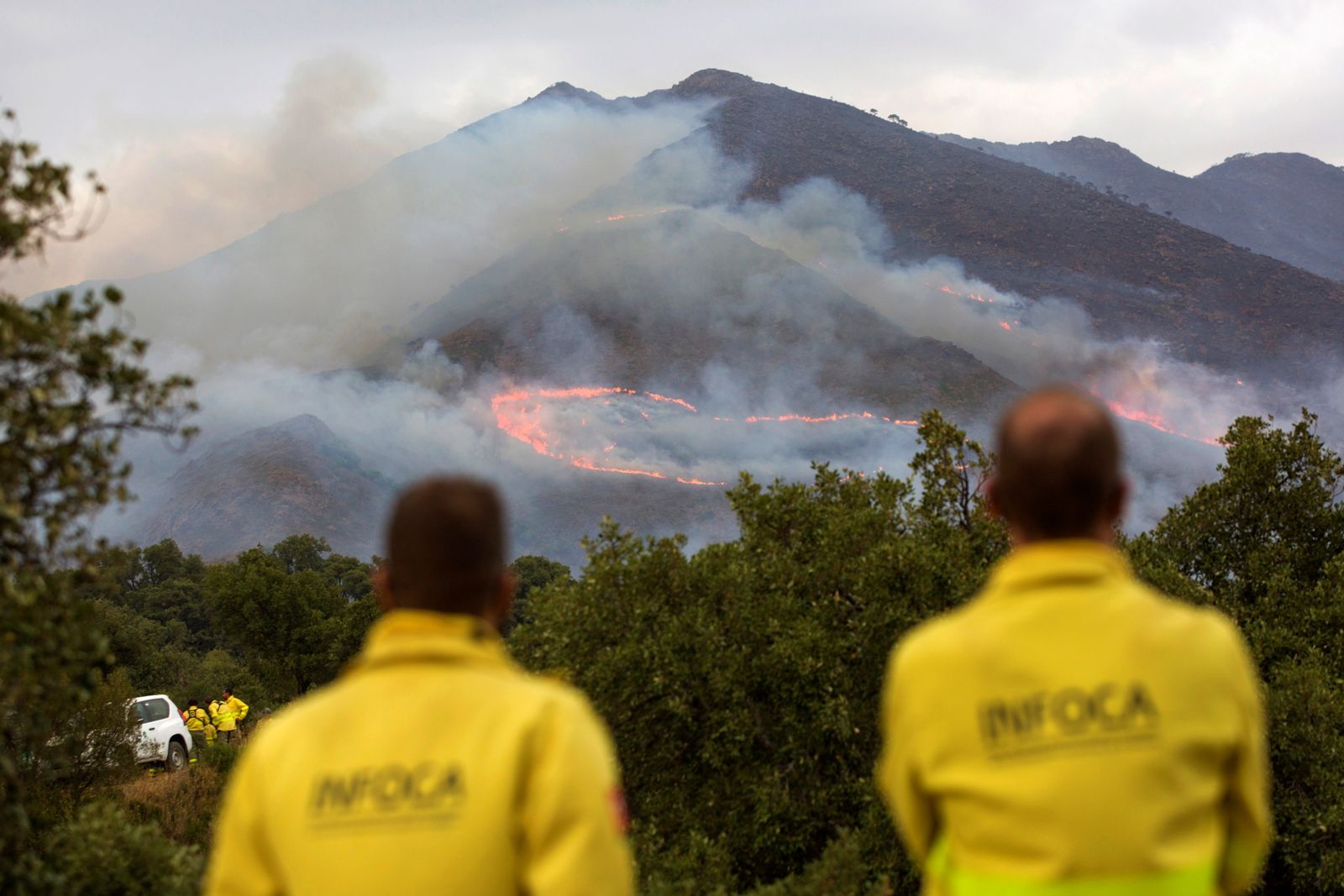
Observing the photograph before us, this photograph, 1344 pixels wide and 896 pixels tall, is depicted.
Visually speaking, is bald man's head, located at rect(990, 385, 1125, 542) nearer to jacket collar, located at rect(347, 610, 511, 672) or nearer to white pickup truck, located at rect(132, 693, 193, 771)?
jacket collar, located at rect(347, 610, 511, 672)

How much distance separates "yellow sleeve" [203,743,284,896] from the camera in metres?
2.84

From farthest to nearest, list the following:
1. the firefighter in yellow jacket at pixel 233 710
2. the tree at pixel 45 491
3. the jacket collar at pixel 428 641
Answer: the firefighter in yellow jacket at pixel 233 710 → the tree at pixel 45 491 → the jacket collar at pixel 428 641

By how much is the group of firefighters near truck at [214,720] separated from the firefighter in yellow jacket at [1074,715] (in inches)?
1248

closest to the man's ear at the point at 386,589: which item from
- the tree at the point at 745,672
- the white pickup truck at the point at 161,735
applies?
the tree at the point at 745,672

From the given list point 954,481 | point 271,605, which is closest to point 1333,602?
point 954,481

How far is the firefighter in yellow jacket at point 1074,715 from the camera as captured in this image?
2.67 metres

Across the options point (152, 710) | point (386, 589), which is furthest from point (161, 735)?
point (386, 589)

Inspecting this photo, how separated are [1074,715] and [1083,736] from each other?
0.18ft

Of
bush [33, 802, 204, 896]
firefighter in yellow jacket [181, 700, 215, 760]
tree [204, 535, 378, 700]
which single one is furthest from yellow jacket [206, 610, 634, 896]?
tree [204, 535, 378, 700]

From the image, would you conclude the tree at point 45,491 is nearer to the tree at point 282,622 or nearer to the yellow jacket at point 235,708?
the yellow jacket at point 235,708

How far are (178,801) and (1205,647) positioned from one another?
25.3 m

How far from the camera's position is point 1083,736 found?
8.91 feet

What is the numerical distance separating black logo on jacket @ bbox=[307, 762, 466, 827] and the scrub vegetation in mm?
3744

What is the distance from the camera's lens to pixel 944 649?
2.87 metres
